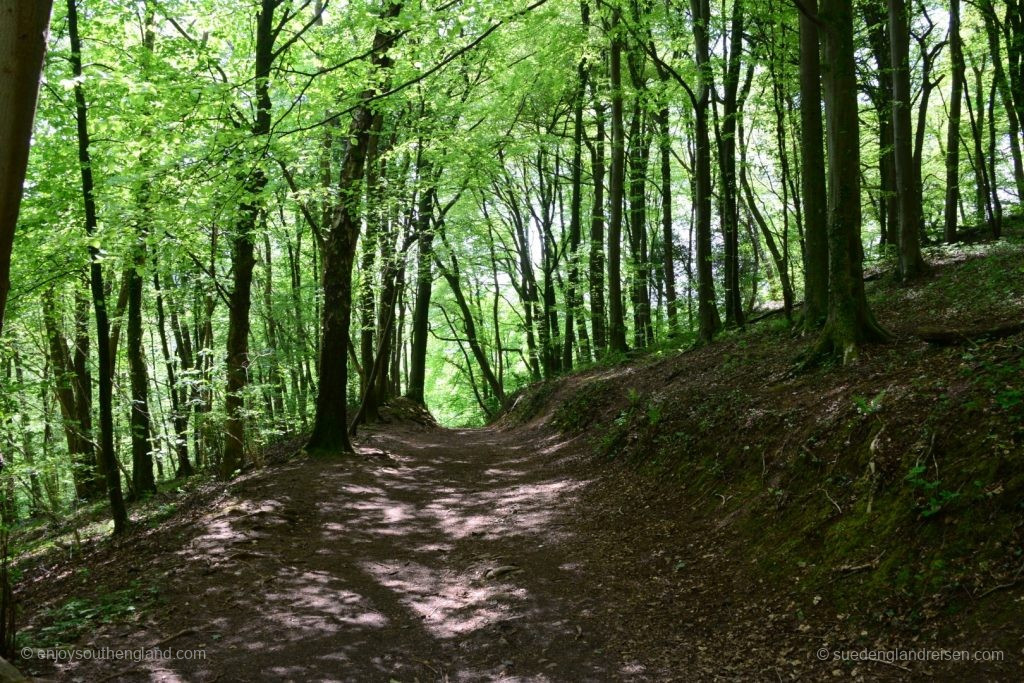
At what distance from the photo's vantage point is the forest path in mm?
4582

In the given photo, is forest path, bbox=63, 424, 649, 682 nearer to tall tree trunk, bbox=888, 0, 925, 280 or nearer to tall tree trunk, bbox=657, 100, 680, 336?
tall tree trunk, bbox=888, 0, 925, 280

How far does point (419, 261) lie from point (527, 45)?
773 centimetres

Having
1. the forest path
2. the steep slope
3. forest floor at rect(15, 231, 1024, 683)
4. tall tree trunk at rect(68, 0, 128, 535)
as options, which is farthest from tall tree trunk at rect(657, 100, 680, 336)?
tall tree trunk at rect(68, 0, 128, 535)

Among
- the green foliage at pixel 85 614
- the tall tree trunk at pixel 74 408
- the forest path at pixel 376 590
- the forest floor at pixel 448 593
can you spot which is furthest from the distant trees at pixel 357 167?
the green foliage at pixel 85 614

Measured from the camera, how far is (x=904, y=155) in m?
12.3

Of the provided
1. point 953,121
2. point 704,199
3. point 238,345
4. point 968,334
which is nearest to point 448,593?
point 968,334

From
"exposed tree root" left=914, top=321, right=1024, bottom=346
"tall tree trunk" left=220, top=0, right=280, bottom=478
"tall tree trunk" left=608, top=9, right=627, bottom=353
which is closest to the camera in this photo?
"exposed tree root" left=914, top=321, right=1024, bottom=346

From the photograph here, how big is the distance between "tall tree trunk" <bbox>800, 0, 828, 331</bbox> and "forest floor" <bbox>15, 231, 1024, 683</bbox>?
3.91 ft

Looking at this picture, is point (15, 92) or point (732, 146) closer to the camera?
point (15, 92)

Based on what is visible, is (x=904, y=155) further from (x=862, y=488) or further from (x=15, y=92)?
(x=15, y=92)

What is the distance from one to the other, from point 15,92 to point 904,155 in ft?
45.8

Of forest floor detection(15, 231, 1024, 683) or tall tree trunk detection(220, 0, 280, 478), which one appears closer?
forest floor detection(15, 231, 1024, 683)

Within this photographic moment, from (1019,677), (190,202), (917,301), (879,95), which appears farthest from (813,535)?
(879,95)

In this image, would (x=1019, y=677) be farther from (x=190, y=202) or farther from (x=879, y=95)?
(x=879, y=95)
